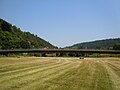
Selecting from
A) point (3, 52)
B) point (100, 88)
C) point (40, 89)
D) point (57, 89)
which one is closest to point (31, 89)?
point (40, 89)

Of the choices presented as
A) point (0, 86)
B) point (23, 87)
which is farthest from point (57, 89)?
point (0, 86)

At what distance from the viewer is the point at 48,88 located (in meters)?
14.8

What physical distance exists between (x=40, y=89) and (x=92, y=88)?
317 cm

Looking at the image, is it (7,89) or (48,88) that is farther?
(48,88)

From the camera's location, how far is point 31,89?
1410 cm

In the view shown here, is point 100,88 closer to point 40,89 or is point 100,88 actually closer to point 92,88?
point 92,88

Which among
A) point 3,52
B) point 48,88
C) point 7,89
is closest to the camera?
point 7,89

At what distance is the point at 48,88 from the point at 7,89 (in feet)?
7.71

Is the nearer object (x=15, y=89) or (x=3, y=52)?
(x=15, y=89)

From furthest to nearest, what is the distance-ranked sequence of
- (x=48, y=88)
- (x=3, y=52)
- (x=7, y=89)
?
(x=3, y=52)
(x=48, y=88)
(x=7, y=89)

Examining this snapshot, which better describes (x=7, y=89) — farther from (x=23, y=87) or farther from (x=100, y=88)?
(x=100, y=88)

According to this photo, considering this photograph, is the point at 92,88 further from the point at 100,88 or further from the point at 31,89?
the point at 31,89

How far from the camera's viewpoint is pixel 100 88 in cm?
1538

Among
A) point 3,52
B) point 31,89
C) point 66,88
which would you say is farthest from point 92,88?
point 3,52
